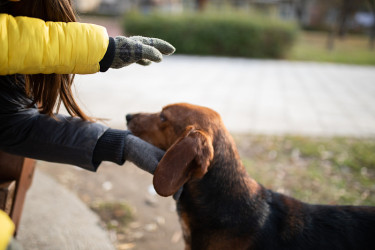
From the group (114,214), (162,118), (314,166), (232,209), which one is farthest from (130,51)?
(314,166)

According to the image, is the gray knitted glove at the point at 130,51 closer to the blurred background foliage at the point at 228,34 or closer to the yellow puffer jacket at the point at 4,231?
Result: the yellow puffer jacket at the point at 4,231

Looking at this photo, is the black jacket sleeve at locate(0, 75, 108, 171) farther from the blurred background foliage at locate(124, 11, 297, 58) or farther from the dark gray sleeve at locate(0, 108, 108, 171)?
the blurred background foliage at locate(124, 11, 297, 58)

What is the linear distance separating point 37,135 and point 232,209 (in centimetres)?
146

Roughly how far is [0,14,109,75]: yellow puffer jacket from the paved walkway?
4402 mm

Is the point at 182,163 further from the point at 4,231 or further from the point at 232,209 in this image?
the point at 4,231

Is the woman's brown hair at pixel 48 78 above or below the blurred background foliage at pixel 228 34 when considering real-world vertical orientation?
above

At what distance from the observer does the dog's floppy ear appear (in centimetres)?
223

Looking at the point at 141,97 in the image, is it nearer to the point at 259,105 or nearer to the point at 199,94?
the point at 199,94

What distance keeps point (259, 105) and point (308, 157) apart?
283cm

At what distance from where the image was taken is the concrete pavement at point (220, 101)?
11.6ft

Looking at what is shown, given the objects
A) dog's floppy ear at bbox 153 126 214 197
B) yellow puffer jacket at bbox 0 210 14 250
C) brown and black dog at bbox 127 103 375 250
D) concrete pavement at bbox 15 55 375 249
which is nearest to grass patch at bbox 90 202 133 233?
concrete pavement at bbox 15 55 375 249

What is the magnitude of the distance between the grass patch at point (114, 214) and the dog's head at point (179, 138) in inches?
50.8

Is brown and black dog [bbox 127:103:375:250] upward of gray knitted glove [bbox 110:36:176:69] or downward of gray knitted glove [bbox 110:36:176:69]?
downward

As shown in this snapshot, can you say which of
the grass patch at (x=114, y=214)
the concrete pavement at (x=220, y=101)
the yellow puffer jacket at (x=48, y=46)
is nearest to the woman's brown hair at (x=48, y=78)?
the yellow puffer jacket at (x=48, y=46)
